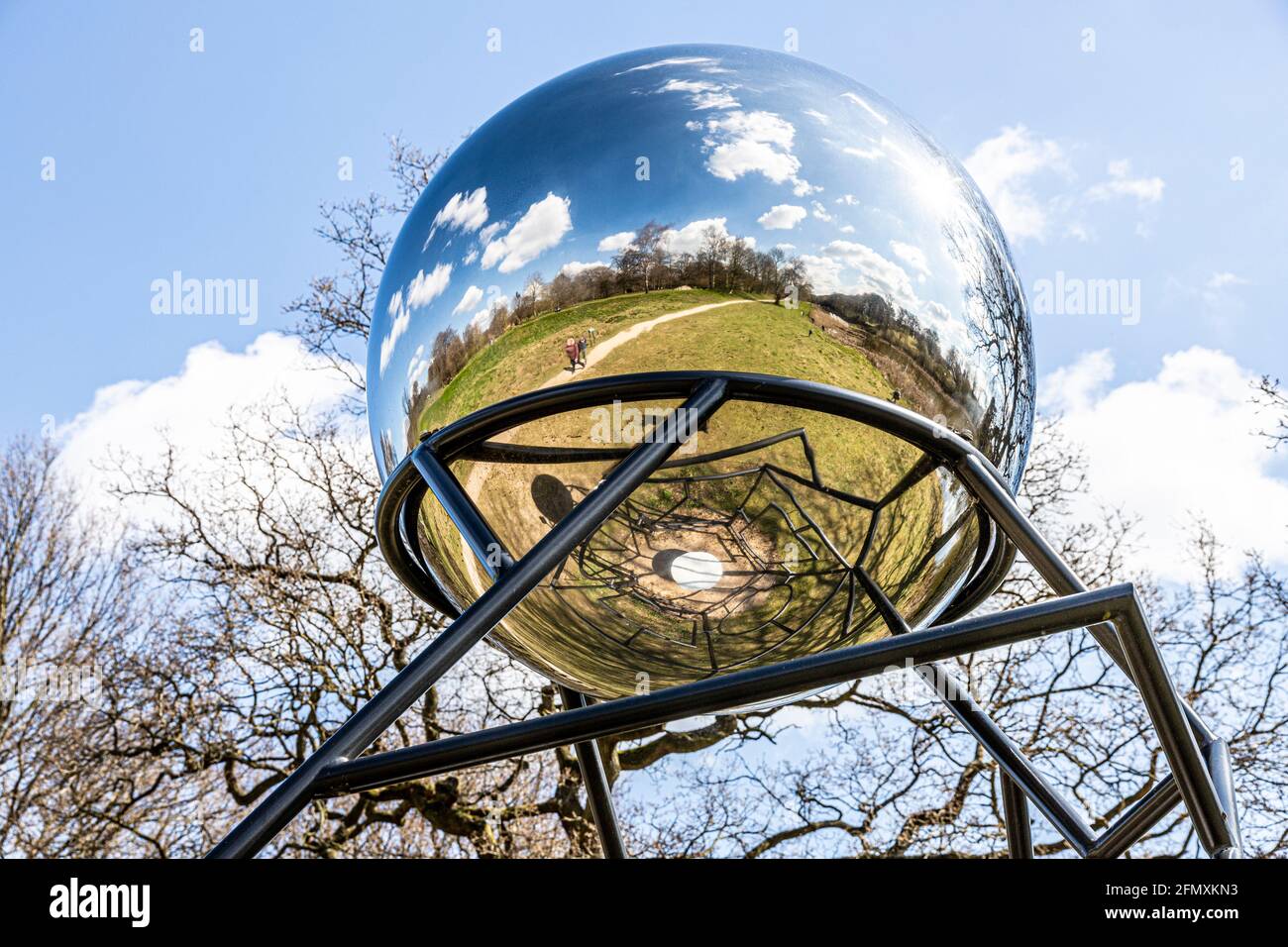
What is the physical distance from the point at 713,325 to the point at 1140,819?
1.64 meters

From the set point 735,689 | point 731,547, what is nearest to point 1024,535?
point 731,547

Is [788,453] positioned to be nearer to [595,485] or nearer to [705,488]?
[705,488]

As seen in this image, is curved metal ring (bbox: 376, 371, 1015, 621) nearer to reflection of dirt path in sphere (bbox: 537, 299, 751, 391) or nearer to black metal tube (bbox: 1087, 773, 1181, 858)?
reflection of dirt path in sphere (bbox: 537, 299, 751, 391)

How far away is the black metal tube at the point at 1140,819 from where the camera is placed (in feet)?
8.89

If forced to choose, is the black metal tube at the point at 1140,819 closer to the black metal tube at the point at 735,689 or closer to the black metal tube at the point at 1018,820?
the black metal tube at the point at 1018,820

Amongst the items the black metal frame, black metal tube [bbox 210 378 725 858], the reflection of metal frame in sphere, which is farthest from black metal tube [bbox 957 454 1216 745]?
black metal tube [bbox 210 378 725 858]

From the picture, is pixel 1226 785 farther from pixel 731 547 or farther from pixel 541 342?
pixel 541 342

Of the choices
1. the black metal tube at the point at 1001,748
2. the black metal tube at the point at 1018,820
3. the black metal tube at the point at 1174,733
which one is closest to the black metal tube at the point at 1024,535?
the black metal tube at the point at 1174,733

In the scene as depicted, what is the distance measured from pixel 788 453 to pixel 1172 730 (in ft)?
3.09

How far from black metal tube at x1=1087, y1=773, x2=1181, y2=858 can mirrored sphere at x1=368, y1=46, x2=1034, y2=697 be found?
80cm

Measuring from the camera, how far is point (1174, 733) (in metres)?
1.84

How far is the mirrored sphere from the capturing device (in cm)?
236

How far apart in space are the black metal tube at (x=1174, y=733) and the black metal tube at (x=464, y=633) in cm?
90

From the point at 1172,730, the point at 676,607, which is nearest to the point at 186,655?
the point at 676,607
